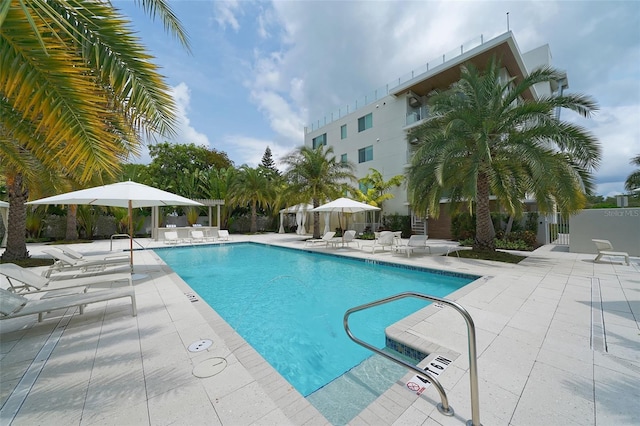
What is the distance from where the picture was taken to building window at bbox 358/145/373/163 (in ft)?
82.9

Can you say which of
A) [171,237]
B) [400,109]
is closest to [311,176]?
[400,109]

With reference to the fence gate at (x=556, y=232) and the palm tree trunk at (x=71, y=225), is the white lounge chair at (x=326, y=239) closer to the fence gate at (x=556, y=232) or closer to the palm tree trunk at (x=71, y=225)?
the fence gate at (x=556, y=232)

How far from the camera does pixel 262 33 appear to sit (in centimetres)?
1118

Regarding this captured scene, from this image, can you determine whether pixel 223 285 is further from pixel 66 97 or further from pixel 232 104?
pixel 232 104

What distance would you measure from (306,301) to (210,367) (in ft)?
13.2

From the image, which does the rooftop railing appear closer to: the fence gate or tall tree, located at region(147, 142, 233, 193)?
the fence gate

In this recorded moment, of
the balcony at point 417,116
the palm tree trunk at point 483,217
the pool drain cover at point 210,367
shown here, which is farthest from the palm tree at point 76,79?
the balcony at point 417,116

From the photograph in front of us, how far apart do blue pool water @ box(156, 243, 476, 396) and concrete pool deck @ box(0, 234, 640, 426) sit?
37.8 inches

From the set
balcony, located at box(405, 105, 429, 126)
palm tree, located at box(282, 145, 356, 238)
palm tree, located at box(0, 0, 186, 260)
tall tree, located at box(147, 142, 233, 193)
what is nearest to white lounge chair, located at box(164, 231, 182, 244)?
palm tree, located at box(282, 145, 356, 238)

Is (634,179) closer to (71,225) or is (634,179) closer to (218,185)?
(218,185)

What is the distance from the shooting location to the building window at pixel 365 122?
25.3 meters

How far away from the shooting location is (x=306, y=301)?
22.9 ft

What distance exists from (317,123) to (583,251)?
87.1ft

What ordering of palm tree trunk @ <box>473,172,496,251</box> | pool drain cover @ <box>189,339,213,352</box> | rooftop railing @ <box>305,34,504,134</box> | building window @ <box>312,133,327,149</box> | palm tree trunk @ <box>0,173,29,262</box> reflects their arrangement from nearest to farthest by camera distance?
pool drain cover @ <box>189,339,213,352</box>, palm tree trunk @ <box>0,173,29,262</box>, palm tree trunk @ <box>473,172,496,251</box>, rooftop railing @ <box>305,34,504,134</box>, building window @ <box>312,133,327,149</box>
